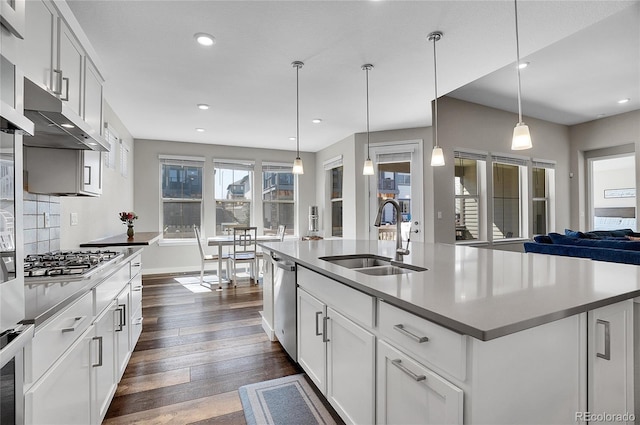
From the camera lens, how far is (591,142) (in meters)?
6.39

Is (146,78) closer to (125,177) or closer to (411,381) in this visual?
(125,177)

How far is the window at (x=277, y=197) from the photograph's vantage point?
692 cm

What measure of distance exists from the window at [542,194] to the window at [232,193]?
5890 mm

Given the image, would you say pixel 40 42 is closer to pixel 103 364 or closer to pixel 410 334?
pixel 103 364

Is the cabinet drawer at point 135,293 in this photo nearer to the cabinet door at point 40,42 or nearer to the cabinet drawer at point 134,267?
the cabinet drawer at point 134,267

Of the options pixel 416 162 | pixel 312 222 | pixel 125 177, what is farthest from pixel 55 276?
pixel 312 222

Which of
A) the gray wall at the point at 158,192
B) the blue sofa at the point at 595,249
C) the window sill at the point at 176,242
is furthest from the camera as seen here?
the window sill at the point at 176,242

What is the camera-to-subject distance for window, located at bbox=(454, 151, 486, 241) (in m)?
5.34

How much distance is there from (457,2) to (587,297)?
6.57ft

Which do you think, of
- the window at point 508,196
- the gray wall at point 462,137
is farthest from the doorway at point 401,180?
the window at point 508,196

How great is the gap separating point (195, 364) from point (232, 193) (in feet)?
15.1

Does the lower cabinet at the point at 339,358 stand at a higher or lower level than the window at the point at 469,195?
lower

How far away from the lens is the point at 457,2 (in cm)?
212

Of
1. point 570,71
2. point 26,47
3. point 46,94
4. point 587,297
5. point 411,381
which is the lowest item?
point 411,381
